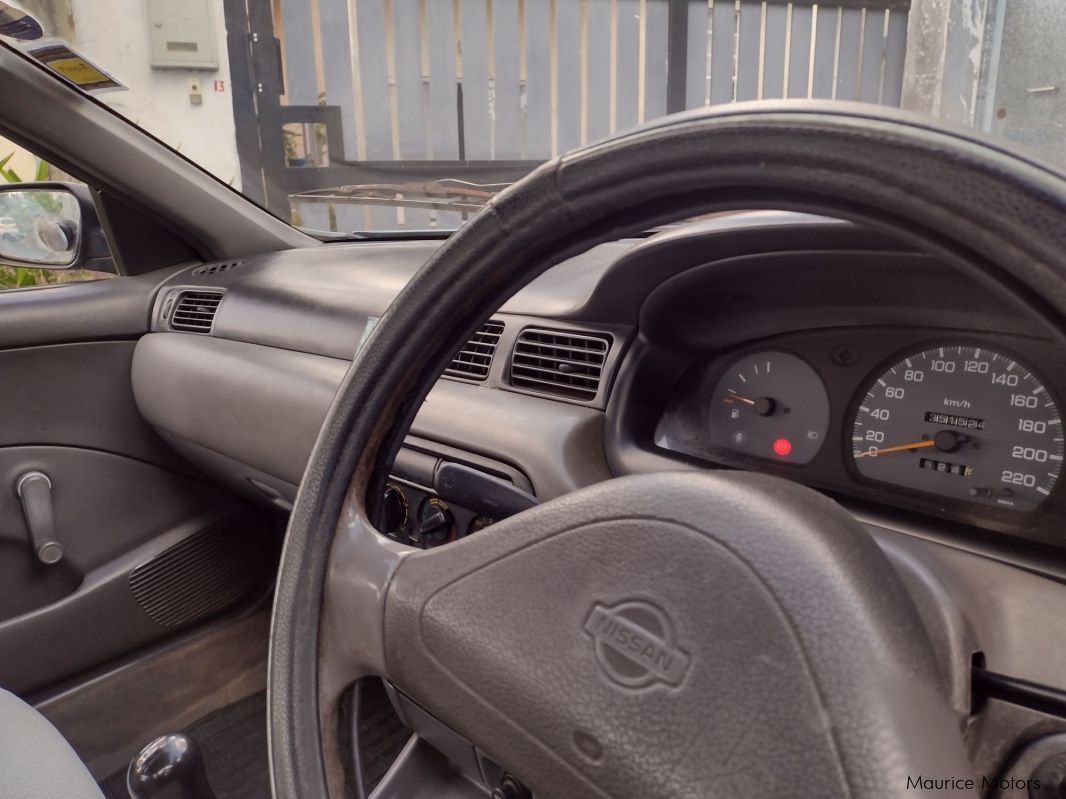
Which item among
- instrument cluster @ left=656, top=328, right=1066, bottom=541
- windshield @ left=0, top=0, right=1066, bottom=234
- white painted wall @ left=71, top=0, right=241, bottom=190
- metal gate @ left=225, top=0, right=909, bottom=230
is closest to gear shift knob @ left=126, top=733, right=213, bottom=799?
instrument cluster @ left=656, top=328, right=1066, bottom=541

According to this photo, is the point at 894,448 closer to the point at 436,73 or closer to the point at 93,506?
the point at 93,506

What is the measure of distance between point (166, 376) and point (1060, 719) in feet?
5.52

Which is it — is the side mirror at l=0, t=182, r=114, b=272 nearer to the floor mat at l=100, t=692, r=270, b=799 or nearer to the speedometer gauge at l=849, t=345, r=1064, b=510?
the floor mat at l=100, t=692, r=270, b=799

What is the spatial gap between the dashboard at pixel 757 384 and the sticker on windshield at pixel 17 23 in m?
0.75

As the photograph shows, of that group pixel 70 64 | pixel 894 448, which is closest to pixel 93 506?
pixel 70 64

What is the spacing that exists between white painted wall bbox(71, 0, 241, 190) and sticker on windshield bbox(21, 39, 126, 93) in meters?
1.77

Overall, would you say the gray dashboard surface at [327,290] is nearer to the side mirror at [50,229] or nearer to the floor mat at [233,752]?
the side mirror at [50,229]

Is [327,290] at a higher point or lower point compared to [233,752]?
higher

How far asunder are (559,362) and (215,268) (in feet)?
3.79

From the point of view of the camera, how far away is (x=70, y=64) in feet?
5.35

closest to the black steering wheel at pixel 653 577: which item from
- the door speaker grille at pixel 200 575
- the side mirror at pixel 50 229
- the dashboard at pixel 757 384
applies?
the dashboard at pixel 757 384

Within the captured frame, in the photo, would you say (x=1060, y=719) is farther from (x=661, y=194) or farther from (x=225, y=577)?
(x=225, y=577)

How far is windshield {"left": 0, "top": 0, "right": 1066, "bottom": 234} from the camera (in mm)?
1879

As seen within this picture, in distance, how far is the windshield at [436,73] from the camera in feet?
6.16
